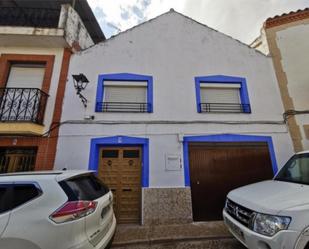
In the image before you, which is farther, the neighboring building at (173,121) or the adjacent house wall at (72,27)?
the adjacent house wall at (72,27)

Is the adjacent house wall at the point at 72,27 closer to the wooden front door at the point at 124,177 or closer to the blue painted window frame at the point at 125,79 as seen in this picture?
the blue painted window frame at the point at 125,79

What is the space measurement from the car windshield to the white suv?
11.8 feet

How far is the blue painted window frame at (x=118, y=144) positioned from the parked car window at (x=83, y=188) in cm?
220

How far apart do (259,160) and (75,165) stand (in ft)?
19.4

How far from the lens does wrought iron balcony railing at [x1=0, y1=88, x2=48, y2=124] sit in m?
5.67

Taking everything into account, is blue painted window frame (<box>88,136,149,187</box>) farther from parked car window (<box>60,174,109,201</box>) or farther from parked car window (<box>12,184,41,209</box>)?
parked car window (<box>12,184,41,209</box>)

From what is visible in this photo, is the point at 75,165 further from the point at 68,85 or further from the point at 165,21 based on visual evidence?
the point at 165,21

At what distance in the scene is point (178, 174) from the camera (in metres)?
5.56

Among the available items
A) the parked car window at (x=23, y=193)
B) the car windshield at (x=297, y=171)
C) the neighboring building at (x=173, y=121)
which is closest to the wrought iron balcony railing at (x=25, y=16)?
the neighboring building at (x=173, y=121)

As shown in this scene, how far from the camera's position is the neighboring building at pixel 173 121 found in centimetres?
549

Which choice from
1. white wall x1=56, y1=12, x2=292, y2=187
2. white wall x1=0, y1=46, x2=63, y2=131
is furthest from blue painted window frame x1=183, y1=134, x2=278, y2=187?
white wall x1=0, y1=46, x2=63, y2=131

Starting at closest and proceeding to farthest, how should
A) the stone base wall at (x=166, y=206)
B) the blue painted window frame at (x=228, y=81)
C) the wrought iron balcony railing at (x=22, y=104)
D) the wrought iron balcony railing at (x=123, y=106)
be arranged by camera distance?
the stone base wall at (x=166, y=206)
the wrought iron balcony railing at (x=22, y=104)
the wrought iron balcony railing at (x=123, y=106)
the blue painted window frame at (x=228, y=81)

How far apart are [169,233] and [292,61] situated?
7582 millimetres

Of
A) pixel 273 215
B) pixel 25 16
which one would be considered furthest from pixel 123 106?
pixel 25 16
